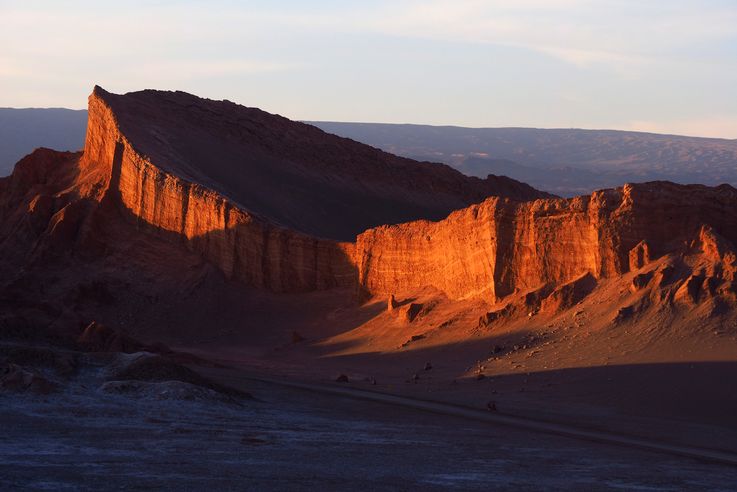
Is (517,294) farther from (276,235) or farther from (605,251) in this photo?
(276,235)

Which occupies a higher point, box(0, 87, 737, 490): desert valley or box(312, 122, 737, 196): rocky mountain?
box(312, 122, 737, 196): rocky mountain

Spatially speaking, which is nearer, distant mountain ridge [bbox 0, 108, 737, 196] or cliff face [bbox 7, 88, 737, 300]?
cliff face [bbox 7, 88, 737, 300]

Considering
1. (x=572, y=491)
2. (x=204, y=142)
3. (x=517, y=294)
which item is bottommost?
(x=572, y=491)

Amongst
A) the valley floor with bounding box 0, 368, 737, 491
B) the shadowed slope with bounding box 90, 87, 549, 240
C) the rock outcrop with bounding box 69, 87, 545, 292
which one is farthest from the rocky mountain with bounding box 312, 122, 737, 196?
the valley floor with bounding box 0, 368, 737, 491

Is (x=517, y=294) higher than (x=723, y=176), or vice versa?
(x=723, y=176)

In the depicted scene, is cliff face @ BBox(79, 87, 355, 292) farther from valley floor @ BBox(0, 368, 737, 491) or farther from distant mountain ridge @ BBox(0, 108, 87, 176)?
distant mountain ridge @ BBox(0, 108, 87, 176)

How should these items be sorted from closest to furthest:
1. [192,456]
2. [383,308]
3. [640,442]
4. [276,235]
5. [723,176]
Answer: [192,456], [640,442], [383,308], [276,235], [723,176]

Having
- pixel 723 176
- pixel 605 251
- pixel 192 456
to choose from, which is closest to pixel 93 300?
pixel 605 251
